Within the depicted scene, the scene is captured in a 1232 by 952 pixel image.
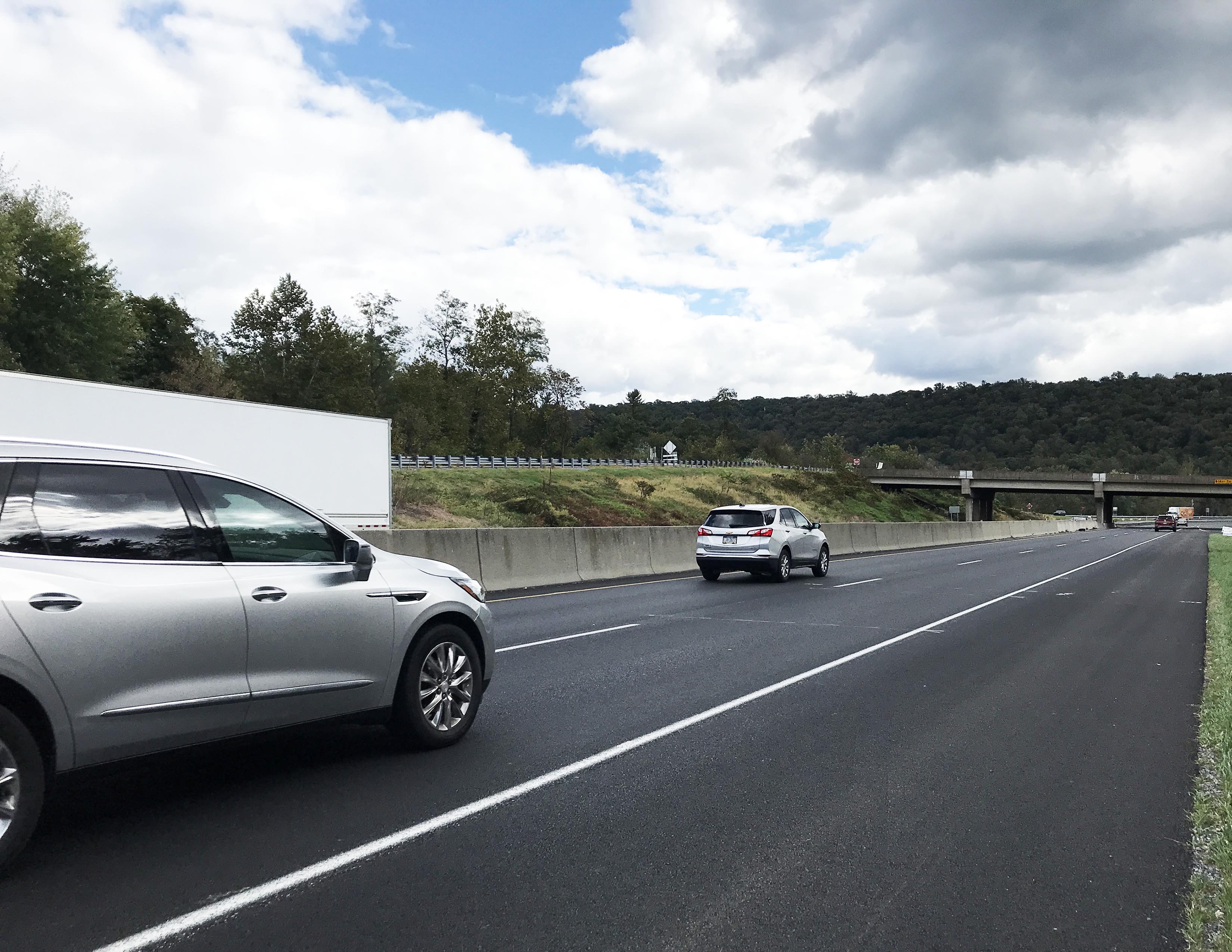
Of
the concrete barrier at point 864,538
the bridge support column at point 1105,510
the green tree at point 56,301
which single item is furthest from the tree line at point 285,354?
the bridge support column at point 1105,510

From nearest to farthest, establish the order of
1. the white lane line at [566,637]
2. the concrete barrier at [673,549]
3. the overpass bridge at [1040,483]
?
the white lane line at [566,637], the concrete barrier at [673,549], the overpass bridge at [1040,483]

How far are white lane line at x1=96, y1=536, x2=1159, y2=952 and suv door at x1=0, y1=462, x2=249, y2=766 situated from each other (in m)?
1.03

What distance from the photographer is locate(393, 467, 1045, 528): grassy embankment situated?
43500mm

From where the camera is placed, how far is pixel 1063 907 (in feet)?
13.3

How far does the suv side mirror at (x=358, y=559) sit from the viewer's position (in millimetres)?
5770

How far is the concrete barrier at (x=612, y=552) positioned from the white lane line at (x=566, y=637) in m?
7.13

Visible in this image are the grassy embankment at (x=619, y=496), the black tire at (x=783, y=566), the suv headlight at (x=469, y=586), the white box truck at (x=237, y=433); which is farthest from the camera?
the grassy embankment at (x=619, y=496)

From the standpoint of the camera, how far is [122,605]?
14.9 ft

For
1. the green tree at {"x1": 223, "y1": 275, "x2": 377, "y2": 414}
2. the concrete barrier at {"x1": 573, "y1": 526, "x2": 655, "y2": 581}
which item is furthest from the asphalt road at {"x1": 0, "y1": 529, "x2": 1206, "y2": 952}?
the green tree at {"x1": 223, "y1": 275, "x2": 377, "y2": 414}

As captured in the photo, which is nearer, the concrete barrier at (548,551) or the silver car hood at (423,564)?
the silver car hood at (423,564)

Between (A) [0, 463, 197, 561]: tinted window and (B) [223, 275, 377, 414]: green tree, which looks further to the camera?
(B) [223, 275, 377, 414]: green tree

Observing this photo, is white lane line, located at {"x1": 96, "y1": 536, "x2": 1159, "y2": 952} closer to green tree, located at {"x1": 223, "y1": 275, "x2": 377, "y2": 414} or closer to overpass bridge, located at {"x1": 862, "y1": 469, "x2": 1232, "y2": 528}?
green tree, located at {"x1": 223, "y1": 275, "x2": 377, "y2": 414}

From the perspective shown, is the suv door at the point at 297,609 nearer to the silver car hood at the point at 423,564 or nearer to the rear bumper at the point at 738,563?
the silver car hood at the point at 423,564

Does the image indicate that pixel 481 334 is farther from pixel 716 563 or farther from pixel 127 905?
pixel 127 905
